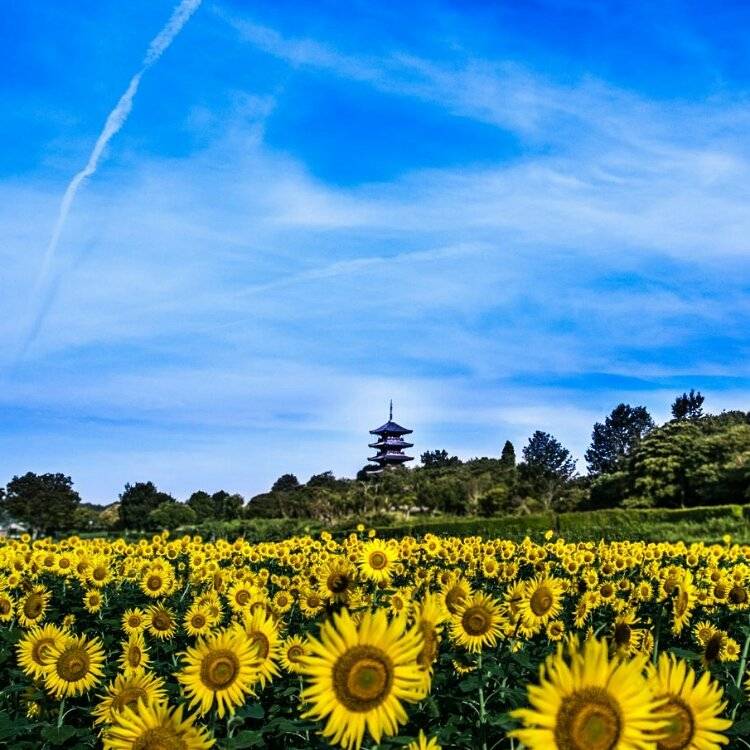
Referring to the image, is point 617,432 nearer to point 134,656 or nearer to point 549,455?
point 549,455

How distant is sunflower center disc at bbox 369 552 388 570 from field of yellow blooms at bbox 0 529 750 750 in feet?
0.04

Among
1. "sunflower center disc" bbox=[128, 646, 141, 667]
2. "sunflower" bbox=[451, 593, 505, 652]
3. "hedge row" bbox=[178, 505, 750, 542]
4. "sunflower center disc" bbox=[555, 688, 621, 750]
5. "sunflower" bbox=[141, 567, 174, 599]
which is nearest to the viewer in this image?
"sunflower center disc" bbox=[555, 688, 621, 750]

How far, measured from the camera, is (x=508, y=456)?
Result: 88.6m

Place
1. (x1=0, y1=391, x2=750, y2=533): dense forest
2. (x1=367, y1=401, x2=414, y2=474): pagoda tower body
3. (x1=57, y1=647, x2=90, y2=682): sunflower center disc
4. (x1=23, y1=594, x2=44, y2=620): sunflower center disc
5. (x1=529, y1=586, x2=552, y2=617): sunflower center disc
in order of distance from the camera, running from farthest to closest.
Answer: (x1=367, y1=401, x2=414, y2=474): pagoda tower body → (x1=0, y1=391, x2=750, y2=533): dense forest → (x1=23, y1=594, x2=44, y2=620): sunflower center disc → (x1=529, y1=586, x2=552, y2=617): sunflower center disc → (x1=57, y1=647, x2=90, y2=682): sunflower center disc

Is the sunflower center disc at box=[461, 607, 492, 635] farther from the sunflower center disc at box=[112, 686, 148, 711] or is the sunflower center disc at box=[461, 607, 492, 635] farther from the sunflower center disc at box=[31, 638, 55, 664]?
the sunflower center disc at box=[31, 638, 55, 664]

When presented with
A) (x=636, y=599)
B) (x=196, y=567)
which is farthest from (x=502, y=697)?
(x=196, y=567)

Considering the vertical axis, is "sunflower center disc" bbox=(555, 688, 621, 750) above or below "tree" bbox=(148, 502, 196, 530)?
above

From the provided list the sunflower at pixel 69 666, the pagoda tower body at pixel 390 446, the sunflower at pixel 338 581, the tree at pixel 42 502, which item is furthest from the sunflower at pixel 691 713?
the pagoda tower body at pixel 390 446

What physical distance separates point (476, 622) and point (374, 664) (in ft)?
5.89

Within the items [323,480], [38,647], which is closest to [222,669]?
[38,647]

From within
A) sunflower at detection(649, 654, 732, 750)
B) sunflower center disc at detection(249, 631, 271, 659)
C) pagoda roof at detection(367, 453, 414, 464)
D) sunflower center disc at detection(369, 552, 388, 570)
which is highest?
pagoda roof at detection(367, 453, 414, 464)

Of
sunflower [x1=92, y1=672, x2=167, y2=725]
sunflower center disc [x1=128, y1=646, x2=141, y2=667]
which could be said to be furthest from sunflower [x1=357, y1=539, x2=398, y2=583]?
sunflower [x1=92, y1=672, x2=167, y2=725]

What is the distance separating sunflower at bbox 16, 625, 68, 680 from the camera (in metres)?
4.68

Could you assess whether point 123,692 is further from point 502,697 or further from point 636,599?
point 636,599
